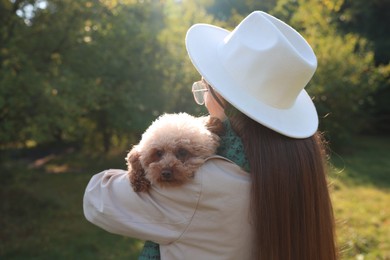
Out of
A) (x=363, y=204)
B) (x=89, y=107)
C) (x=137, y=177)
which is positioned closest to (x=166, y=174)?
(x=137, y=177)

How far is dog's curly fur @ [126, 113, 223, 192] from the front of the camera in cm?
179

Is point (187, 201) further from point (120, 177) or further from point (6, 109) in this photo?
point (6, 109)

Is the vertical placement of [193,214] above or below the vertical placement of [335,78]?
above

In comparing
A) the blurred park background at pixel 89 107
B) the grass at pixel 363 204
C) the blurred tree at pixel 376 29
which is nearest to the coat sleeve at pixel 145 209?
the grass at pixel 363 204

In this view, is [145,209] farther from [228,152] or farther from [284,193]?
[284,193]

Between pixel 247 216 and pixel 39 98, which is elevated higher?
pixel 247 216

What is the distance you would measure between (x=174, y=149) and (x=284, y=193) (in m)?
0.53

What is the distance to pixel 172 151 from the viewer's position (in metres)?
1.99

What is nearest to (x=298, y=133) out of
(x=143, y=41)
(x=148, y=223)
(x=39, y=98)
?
(x=148, y=223)

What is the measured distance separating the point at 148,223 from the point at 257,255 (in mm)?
466

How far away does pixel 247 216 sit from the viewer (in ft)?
5.79

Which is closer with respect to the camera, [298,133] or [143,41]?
[298,133]

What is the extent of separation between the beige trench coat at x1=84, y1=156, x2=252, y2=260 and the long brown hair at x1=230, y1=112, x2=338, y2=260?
67 mm

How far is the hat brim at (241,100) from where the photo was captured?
1.76 meters
